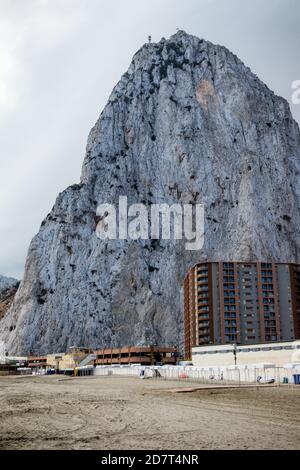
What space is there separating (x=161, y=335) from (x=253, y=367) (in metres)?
87.8

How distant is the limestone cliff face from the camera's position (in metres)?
Result: 146

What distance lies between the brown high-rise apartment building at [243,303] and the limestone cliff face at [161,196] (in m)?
20.8

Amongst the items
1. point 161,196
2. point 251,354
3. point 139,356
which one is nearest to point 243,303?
point 139,356

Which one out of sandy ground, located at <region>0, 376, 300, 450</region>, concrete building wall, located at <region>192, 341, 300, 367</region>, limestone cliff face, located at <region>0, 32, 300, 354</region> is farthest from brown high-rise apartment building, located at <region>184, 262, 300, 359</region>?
sandy ground, located at <region>0, 376, 300, 450</region>

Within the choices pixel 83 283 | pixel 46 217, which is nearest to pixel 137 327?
pixel 83 283

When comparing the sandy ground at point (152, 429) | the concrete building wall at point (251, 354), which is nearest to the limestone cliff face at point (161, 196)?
the concrete building wall at point (251, 354)

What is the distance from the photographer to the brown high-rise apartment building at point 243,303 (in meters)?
118

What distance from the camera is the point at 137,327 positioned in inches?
5635

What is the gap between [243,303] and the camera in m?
122

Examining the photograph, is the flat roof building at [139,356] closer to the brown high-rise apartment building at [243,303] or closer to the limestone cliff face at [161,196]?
the brown high-rise apartment building at [243,303]

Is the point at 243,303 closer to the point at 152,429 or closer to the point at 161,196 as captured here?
the point at 161,196

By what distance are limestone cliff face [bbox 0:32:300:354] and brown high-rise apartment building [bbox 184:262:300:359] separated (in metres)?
20.8

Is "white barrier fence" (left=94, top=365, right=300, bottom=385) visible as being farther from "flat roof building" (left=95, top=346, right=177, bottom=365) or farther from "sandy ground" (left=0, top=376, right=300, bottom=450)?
"flat roof building" (left=95, top=346, right=177, bottom=365)

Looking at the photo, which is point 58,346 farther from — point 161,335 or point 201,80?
point 201,80
